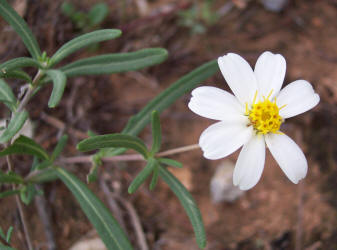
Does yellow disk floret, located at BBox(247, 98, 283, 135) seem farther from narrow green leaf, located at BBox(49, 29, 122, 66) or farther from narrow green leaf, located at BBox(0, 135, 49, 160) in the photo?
narrow green leaf, located at BBox(0, 135, 49, 160)

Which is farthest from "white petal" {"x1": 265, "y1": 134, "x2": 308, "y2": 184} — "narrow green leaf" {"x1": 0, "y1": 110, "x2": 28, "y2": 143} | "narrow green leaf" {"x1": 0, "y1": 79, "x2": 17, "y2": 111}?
"narrow green leaf" {"x1": 0, "y1": 79, "x2": 17, "y2": 111}

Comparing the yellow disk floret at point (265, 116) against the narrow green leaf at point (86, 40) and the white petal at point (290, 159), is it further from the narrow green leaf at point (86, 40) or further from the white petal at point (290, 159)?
the narrow green leaf at point (86, 40)

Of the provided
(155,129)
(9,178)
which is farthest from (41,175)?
(155,129)

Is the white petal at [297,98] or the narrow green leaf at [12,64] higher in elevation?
the narrow green leaf at [12,64]

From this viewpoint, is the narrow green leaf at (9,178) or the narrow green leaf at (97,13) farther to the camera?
the narrow green leaf at (97,13)

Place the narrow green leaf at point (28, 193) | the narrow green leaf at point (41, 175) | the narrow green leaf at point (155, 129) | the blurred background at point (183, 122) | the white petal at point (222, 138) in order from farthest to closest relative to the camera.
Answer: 1. the blurred background at point (183, 122)
2. the narrow green leaf at point (41, 175)
3. the narrow green leaf at point (28, 193)
4. the narrow green leaf at point (155, 129)
5. the white petal at point (222, 138)

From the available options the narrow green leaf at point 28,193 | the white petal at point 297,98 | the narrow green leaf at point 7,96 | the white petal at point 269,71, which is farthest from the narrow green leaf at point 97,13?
the white petal at point 297,98

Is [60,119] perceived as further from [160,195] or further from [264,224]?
[264,224]
